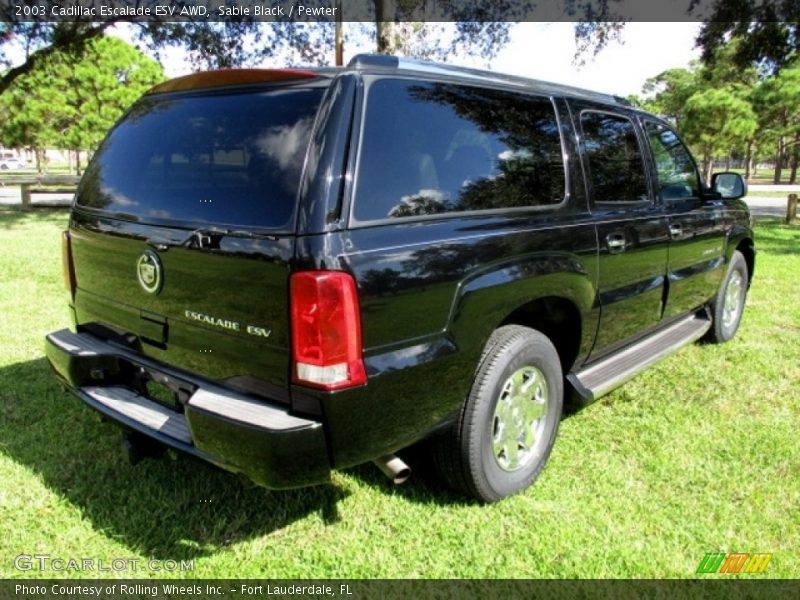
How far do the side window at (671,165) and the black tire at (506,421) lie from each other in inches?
67.7

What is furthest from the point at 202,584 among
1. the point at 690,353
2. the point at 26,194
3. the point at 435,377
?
the point at 26,194

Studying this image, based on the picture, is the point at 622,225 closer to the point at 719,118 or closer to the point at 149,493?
the point at 149,493

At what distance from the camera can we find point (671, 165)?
13.8 feet

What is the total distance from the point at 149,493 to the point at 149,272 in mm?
1109

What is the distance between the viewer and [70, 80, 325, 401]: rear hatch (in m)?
2.14

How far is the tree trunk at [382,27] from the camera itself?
41.8ft

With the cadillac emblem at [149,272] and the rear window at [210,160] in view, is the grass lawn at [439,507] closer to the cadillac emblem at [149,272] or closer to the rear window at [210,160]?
the cadillac emblem at [149,272]

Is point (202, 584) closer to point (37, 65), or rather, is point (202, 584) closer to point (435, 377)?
point (435, 377)

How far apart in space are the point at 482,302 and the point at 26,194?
19.6 m

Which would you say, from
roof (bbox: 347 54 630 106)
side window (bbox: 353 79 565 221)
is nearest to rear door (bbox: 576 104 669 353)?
roof (bbox: 347 54 630 106)

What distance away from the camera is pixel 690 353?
499 cm

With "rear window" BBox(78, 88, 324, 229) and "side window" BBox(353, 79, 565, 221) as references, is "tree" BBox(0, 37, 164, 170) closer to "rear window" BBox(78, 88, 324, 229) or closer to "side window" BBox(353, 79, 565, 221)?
"rear window" BBox(78, 88, 324, 229)

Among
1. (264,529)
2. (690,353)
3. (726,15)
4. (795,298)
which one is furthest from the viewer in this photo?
(726,15)

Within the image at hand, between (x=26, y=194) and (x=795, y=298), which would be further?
(x=26, y=194)
